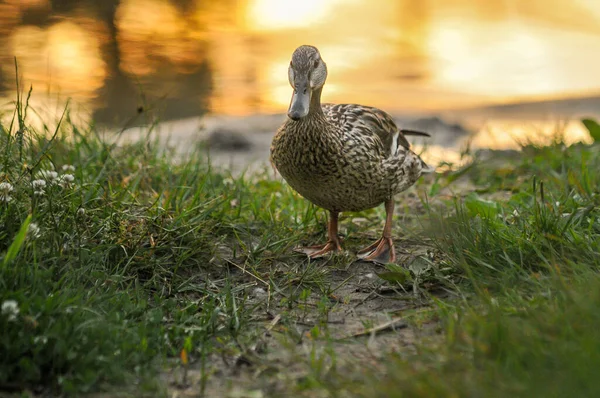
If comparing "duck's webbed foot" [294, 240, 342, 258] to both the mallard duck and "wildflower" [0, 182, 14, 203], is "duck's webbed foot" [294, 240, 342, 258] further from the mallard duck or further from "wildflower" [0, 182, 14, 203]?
"wildflower" [0, 182, 14, 203]

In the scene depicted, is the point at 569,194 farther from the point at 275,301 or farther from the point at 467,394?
the point at 467,394

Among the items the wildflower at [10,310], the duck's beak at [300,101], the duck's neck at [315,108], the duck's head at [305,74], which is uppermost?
the duck's head at [305,74]

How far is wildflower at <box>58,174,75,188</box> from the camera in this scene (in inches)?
151

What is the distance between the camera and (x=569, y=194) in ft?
15.6

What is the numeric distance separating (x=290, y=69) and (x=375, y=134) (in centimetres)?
78

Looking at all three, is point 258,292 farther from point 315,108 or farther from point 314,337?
point 315,108

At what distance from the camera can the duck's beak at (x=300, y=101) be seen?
3924 mm

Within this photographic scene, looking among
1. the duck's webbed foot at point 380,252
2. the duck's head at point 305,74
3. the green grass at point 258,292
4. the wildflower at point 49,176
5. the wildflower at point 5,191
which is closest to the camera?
the green grass at point 258,292

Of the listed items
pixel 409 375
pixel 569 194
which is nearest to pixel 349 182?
pixel 569 194

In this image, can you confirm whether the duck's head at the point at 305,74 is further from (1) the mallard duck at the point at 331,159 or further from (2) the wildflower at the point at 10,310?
(2) the wildflower at the point at 10,310

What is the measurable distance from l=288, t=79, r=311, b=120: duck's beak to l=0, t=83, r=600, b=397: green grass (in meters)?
0.86

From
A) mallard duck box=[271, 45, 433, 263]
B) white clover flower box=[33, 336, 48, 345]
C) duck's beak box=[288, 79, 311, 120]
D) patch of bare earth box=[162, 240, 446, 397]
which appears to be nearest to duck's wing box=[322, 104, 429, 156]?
mallard duck box=[271, 45, 433, 263]

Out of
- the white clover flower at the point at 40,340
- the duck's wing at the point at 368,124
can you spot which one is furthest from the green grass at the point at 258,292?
the duck's wing at the point at 368,124

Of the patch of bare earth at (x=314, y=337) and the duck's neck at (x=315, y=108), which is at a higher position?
the duck's neck at (x=315, y=108)
